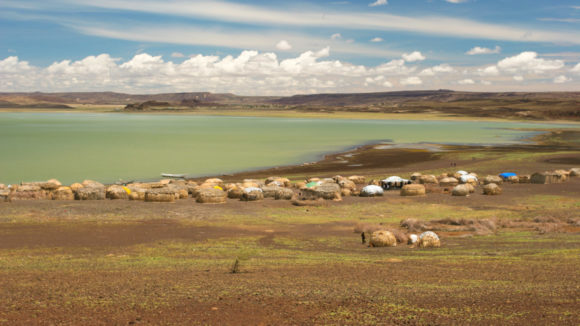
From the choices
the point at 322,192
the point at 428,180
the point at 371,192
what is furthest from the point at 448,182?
the point at 322,192

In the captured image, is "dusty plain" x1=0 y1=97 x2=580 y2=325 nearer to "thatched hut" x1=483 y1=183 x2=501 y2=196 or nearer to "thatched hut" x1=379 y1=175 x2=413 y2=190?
"thatched hut" x1=483 y1=183 x2=501 y2=196

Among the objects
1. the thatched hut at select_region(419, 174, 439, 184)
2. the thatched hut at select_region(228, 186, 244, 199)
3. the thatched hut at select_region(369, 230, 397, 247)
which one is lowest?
the thatched hut at select_region(419, 174, 439, 184)

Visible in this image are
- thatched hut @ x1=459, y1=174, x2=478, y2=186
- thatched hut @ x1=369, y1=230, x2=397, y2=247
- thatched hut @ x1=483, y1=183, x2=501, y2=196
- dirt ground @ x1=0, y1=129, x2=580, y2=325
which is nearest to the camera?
dirt ground @ x1=0, y1=129, x2=580, y2=325

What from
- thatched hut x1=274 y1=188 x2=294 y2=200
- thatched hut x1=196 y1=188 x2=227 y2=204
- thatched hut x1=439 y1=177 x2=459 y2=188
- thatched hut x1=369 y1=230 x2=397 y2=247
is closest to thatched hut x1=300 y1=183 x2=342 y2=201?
thatched hut x1=274 y1=188 x2=294 y2=200

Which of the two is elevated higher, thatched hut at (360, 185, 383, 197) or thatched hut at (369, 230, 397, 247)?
thatched hut at (369, 230, 397, 247)

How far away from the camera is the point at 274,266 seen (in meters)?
15.3

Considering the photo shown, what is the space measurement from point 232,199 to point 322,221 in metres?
9.55

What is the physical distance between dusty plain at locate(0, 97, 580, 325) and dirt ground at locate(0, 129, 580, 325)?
49mm

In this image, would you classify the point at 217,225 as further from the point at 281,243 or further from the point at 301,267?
the point at 301,267

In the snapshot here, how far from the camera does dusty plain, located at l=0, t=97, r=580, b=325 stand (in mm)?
10266

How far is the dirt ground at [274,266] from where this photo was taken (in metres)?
10.2

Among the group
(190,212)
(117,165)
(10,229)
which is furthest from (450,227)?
(117,165)

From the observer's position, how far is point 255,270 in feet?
48.4

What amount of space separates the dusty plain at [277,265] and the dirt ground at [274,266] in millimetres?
49
